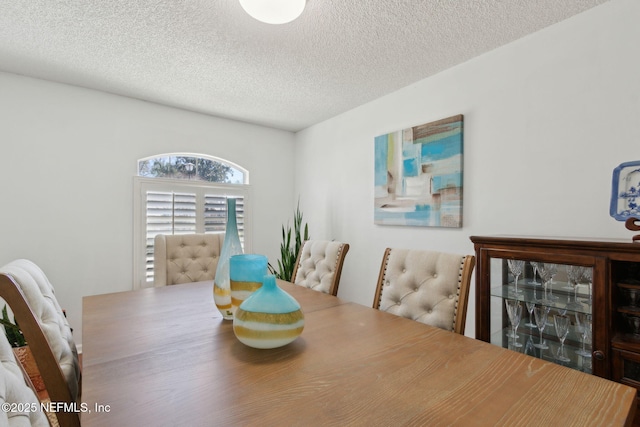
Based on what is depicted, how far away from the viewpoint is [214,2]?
1.73 meters

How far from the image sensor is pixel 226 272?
1.30 m

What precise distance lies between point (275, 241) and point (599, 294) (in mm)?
3305

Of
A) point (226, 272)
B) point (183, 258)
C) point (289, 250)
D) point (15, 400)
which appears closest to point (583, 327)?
point (226, 272)

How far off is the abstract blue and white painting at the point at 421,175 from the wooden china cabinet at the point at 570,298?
28.8 inches

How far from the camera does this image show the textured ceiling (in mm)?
1792

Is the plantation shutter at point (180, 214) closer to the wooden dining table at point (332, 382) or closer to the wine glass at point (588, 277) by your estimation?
the wooden dining table at point (332, 382)

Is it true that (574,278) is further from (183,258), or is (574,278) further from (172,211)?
(172,211)

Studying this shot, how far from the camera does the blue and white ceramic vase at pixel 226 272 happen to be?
1.28 m

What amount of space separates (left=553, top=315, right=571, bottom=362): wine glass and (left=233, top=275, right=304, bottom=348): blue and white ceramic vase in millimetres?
1344

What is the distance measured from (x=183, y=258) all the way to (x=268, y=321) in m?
1.73

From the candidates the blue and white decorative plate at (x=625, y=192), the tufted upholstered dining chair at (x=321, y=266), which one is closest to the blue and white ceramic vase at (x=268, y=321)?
the tufted upholstered dining chair at (x=321, y=266)

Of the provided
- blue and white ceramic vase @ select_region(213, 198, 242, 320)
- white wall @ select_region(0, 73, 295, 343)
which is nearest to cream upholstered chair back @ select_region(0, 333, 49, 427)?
blue and white ceramic vase @ select_region(213, 198, 242, 320)

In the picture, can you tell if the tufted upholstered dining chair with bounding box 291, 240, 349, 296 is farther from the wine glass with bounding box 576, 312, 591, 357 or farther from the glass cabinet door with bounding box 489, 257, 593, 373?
the wine glass with bounding box 576, 312, 591, 357

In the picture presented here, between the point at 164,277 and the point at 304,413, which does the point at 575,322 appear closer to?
the point at 304,413
